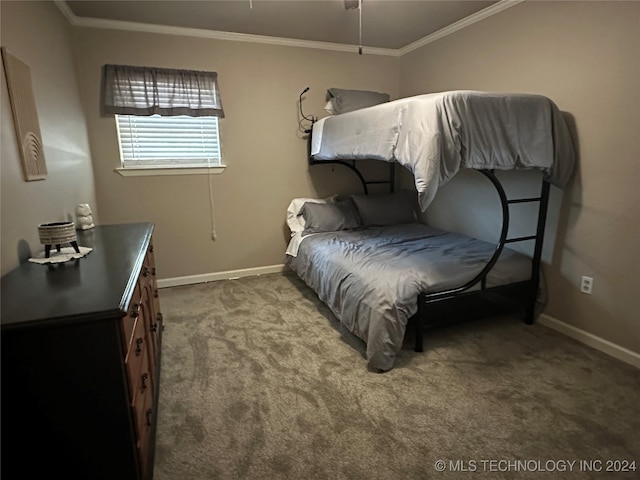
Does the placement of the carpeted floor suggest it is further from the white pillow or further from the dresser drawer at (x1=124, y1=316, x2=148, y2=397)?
the white pillow

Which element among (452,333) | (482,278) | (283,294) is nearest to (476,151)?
(482,278)

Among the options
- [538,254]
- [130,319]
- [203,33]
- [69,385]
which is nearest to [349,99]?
[203,33]

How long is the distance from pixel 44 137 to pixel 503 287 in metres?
3.00

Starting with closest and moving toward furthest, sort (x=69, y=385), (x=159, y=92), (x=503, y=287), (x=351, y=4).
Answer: (x=69, y=385), (x=503, y=287), (x=351, y=4), (x=159, y=92)

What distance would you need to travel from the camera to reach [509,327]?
268 cm

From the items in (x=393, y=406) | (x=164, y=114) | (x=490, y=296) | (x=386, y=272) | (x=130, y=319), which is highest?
(x=164, y=114)

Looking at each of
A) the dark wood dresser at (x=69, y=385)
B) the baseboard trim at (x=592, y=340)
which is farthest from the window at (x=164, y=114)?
the baseboard trim at (x=592, y=340)

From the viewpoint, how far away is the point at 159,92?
10.6ft

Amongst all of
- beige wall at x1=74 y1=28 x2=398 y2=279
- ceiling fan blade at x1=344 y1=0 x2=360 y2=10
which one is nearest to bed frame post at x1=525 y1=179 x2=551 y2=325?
ceiling fan blade at x1=344 y1=0 x2=360 y2=10

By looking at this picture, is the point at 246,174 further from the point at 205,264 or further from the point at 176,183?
the point at 205,264

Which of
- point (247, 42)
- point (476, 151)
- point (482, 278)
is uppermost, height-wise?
point (247, 42)

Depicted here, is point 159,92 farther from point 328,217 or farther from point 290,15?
point 328,217

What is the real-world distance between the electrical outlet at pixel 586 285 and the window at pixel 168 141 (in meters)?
3.16

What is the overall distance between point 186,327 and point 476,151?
7.64ft
